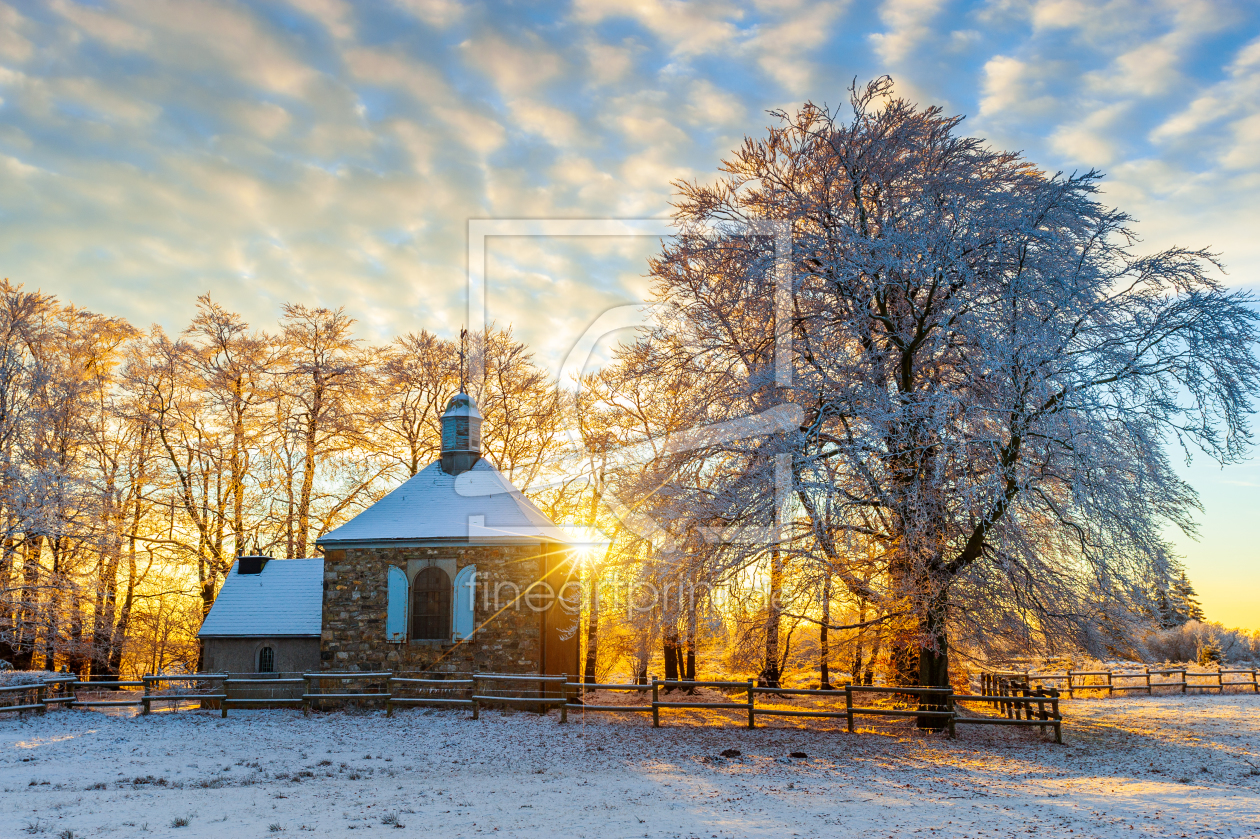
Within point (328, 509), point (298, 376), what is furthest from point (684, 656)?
point (298, 376)

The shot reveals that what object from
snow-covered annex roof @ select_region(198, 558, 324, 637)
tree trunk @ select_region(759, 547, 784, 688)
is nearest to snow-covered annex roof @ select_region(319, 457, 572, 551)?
snow-covered annex roof @ select_region(198, 558, 324, 637)

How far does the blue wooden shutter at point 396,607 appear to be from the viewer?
19.0 metres

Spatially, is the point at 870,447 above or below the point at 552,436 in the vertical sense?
below

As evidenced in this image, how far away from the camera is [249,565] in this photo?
2255 centimetres

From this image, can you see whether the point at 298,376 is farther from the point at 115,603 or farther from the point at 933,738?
the point at 933,738

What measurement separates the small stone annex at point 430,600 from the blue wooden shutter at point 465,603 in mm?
24

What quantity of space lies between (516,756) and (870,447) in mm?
7390

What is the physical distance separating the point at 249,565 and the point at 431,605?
6.75 meters

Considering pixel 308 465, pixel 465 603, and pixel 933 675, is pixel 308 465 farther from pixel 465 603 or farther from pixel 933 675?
pixel 933 675

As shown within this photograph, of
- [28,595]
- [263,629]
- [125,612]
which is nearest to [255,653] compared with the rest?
[263,629]

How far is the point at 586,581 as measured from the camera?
2223 centimetres

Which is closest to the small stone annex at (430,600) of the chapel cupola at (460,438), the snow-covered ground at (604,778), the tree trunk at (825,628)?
the chapel cupola at (460,438)

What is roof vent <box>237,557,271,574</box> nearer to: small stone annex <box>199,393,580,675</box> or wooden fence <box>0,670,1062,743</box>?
small stone annex <box>199,393,580,675</box>

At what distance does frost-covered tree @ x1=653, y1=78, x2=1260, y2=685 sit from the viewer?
12602 mm
